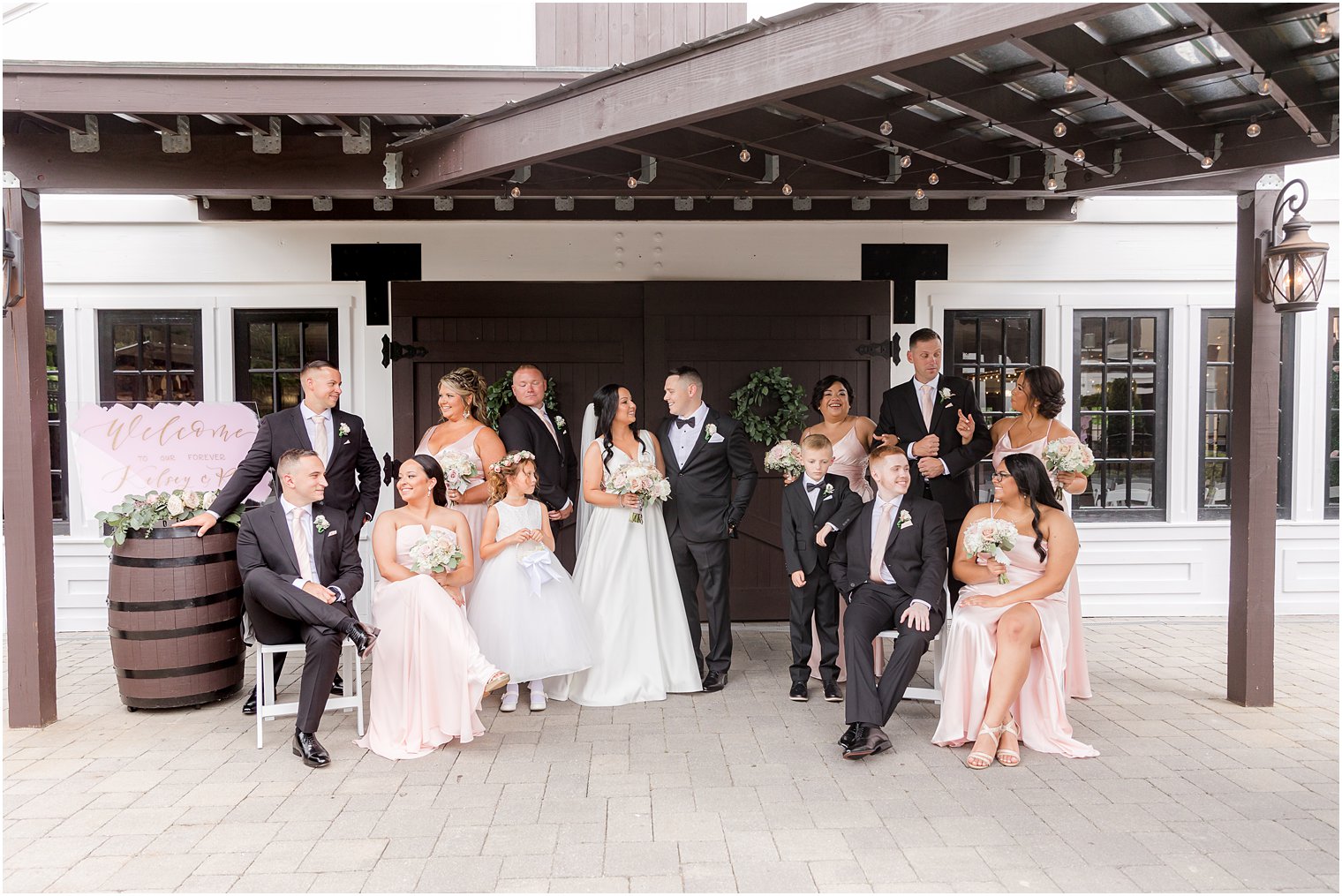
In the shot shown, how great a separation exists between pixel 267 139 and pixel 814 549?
3.86 metres

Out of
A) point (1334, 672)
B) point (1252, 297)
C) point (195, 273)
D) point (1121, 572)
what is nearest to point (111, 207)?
point (195, 273)

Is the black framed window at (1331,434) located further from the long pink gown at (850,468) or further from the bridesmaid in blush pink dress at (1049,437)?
the long pink gown at (850,468)

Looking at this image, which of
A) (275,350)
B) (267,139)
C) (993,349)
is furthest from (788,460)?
(275,350)

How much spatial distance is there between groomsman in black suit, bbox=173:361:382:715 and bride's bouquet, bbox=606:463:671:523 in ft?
4.74

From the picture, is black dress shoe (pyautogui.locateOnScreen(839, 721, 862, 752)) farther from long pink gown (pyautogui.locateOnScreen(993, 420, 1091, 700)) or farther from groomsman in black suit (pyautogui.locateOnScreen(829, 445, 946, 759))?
long pink gown (pyautogui.locateOnScreen(993, 420, 1091, 700))

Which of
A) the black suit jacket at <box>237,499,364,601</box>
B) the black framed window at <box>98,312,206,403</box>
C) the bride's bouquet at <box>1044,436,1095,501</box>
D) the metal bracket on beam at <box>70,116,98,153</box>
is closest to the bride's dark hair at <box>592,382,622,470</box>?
the black suit jacket at <box>237,499,364,601</box>

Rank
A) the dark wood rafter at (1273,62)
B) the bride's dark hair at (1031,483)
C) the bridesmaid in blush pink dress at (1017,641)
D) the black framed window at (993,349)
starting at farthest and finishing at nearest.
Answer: the black framed window at (993,349), the bride's dark hair at (1031,483), the bridesmaid in blush pink dress at (1017,641), the dark wood rafter at (1273,62)

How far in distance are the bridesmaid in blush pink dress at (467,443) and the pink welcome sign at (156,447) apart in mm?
1332

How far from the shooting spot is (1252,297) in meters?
5.20

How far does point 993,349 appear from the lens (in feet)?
24.4

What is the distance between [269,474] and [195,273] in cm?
178

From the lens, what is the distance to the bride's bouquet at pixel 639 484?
536cm

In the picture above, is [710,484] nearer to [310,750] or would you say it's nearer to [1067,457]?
[1067,457]

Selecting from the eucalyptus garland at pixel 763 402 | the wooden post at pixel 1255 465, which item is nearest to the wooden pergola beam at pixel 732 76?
the eucalyptus garland at pixel 763 402
